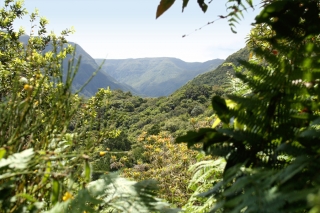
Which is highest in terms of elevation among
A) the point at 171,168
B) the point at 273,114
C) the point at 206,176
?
the point at 273,114

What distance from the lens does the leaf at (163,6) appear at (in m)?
0.97

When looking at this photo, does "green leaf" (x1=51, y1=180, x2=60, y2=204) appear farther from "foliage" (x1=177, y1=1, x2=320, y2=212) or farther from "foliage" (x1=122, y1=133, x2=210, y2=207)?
"foliage" (x1=122, y1=133, x2=210, y2=207)

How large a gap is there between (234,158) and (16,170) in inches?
20.5

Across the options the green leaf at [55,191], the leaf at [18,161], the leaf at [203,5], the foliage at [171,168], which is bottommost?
the foliage at [171,168]

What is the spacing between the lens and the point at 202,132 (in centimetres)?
60

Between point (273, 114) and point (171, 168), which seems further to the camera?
point (171, 168)

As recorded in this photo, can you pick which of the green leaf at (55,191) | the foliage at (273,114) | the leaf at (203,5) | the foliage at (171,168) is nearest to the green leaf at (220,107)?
the foliage at (273,114)

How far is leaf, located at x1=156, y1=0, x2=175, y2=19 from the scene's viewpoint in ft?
3.19

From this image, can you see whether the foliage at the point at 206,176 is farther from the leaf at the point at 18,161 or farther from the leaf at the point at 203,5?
the leaf at the point at 18,161

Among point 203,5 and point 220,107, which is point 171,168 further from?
point 220,107

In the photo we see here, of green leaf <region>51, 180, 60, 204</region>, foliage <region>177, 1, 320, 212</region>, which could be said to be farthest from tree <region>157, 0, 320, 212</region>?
green leaf <region>51, 180, 60, 204</region>

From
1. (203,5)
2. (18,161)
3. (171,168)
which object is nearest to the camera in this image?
(18,161)

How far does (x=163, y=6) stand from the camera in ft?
3.23

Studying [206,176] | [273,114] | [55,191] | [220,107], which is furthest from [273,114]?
[206,176]
